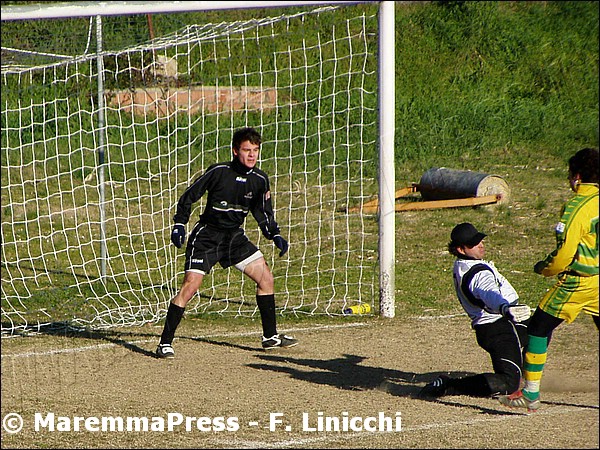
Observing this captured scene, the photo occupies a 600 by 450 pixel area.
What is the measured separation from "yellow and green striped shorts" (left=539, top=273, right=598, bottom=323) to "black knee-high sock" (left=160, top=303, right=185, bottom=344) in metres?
3.15

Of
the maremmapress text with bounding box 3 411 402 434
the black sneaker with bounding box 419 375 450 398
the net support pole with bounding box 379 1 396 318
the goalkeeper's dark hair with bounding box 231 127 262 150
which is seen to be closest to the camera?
the maremmapress text with bounding box 3 411 402 434

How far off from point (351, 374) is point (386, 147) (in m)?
2.42

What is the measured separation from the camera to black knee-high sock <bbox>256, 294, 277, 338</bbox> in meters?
8.30

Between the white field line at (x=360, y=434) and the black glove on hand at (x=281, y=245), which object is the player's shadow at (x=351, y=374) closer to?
→ the white field line at (x=360, y=434)

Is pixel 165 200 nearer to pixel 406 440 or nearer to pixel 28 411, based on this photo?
pixel 28 411

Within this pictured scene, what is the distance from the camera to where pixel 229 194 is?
818 cm

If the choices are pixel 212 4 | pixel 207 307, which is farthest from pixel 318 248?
pixel 212 4

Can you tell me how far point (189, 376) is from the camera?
24.8 feet

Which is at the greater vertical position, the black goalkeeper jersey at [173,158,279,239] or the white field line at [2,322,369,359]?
the black goalkeeper jersey at [173,158,279,239]

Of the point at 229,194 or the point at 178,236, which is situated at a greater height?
the point at 229,194

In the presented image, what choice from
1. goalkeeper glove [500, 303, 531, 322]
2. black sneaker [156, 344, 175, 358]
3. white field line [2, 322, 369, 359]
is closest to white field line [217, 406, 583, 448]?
goalkeeper glove [500, 303, 531, 322]

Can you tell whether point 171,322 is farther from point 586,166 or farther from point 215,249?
point 586,166

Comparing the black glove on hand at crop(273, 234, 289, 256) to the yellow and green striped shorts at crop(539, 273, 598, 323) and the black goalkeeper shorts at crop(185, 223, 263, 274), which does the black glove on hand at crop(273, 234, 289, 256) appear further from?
the yellow and green striped shorts at crop(539, 273, 598, 323)

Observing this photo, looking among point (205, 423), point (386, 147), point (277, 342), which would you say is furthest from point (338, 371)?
point (386, 147)
